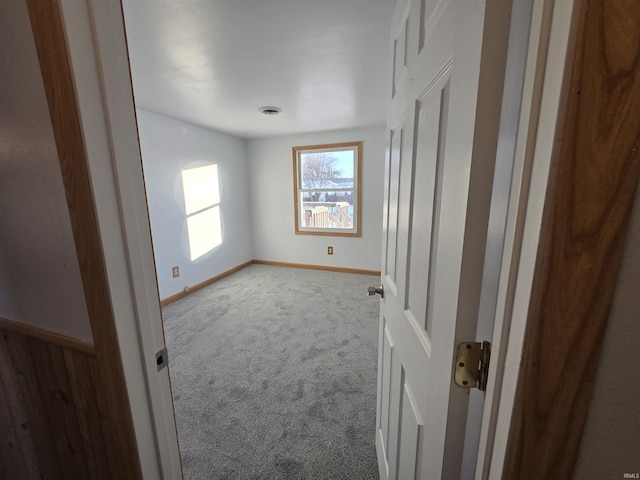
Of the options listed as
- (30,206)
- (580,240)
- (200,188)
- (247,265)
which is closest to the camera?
(580,240)

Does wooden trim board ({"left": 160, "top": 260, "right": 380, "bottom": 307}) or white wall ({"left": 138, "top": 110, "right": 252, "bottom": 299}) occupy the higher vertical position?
white wall ({"left": 138, "top": 110, "right": 252, "bottom": 299})

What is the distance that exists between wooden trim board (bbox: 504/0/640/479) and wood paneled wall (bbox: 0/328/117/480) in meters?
0.96

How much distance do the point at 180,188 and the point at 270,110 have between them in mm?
1469

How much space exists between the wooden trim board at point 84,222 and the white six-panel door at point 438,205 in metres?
0.73

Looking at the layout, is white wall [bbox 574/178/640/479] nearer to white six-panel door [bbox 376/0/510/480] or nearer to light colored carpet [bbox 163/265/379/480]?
white six-panel door [bbox 376/0/510/480]

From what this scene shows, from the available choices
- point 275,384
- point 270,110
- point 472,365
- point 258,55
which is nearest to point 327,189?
point 270,110

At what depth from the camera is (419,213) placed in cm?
69

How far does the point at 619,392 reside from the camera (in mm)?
324

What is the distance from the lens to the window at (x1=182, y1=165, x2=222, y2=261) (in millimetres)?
3365

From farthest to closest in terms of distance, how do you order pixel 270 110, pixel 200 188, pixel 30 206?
pixel 200 188 → pixel 270 110 → pixel 30 206

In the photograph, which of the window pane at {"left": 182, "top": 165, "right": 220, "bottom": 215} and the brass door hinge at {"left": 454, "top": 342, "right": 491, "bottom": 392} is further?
the window pane at {"left": 182, "top": 165, "right": 220, "bottom": 215}

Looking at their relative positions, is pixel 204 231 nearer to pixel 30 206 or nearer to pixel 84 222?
pixel 30 206

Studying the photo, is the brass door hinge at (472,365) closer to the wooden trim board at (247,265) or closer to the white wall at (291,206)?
the wooden trim board at (247,265)

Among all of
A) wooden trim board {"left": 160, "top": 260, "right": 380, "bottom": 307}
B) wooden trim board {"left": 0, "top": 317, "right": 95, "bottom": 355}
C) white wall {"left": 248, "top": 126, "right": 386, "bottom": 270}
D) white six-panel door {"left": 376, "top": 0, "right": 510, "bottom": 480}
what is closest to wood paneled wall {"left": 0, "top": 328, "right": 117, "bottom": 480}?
wooden trim board {"left": 0, "top": 317, "right": 95, "bottom": 355}
